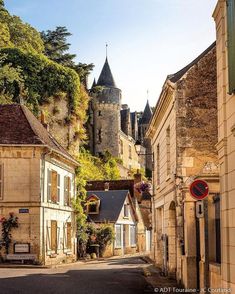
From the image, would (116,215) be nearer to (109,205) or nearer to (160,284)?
(109,205)

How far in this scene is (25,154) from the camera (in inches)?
1037

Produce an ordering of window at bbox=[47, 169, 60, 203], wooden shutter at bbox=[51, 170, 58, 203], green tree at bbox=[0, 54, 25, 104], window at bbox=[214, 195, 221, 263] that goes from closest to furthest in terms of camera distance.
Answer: window at bbox=[214, 195, 221, 263]
window at bbox=[47, 169, 60, 203]
wooden shutter at bbox=[51, 170, 58, 203]
green tree at bbox=[0, 54, 25, 104]

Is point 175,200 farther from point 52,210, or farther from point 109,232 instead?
point 109,232

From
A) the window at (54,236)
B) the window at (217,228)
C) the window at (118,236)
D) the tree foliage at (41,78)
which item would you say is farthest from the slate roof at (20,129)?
the window at (118,236)

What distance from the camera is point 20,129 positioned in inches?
1085

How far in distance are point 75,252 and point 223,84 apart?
2417 cm

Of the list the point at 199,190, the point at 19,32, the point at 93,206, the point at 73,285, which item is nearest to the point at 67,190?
the point at 93,206

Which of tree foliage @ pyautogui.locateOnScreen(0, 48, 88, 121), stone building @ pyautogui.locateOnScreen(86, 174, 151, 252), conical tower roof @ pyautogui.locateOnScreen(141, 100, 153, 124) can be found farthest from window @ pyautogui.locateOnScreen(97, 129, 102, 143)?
tree foliage @ pyautogui.locateOnScreen(0, 48, 88, 121)

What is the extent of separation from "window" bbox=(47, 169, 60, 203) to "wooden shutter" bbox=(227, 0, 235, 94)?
1903 centimetres

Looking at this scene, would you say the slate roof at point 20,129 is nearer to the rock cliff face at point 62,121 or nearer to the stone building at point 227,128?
the rock cliff face at point 62,121

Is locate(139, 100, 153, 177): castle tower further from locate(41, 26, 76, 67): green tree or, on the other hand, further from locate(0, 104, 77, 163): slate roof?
locate(0, 104, 77, 163): slate roof

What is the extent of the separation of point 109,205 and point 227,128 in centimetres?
3570

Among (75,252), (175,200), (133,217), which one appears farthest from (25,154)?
(133,217)

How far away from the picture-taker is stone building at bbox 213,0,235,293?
964cm
